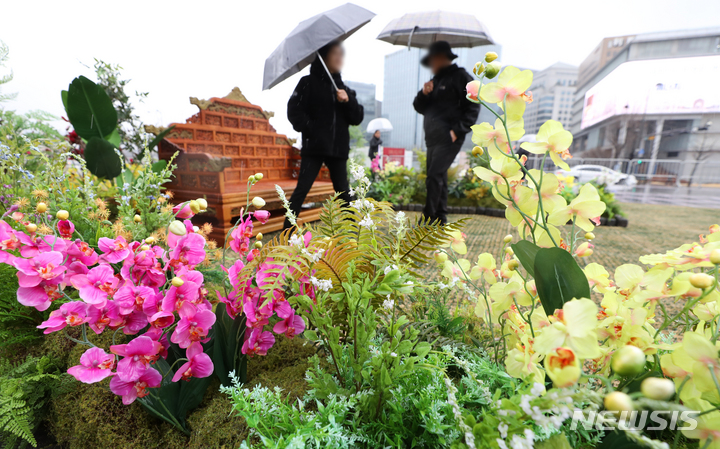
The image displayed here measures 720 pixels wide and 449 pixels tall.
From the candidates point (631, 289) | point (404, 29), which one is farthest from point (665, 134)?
point (631, 289)

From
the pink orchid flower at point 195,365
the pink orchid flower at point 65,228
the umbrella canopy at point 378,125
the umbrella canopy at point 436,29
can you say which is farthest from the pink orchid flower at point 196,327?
the umbrella canopy at point 378,125

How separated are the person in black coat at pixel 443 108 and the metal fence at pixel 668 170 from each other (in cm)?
1455

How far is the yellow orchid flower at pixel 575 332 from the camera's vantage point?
0.37 m

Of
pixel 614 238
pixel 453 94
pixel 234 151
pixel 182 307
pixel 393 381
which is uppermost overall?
pixel 453 94

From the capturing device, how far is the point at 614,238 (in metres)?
4.14

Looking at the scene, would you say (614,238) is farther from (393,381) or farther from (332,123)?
(393,381)

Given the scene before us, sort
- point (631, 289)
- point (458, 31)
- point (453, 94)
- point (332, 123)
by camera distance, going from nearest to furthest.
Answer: point (631, 289), point (332, 123), point (453, 94), point (458, 31)

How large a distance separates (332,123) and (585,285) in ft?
9.06

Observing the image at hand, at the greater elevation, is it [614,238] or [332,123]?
[332,123]

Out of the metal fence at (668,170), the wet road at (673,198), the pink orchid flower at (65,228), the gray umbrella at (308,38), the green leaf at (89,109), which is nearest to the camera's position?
the pink orchid flower at (65,228)

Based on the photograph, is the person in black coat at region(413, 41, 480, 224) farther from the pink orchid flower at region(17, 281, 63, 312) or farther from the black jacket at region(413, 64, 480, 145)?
the pink orchid flower at region(17, 281, 63, 312)

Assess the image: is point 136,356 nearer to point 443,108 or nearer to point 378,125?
point 443,108

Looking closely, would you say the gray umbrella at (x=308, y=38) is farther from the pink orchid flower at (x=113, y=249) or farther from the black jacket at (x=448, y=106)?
the pink orchid flower at (x=113, y=249)

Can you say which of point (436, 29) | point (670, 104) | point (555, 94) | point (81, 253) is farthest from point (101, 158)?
point (555, 94)
